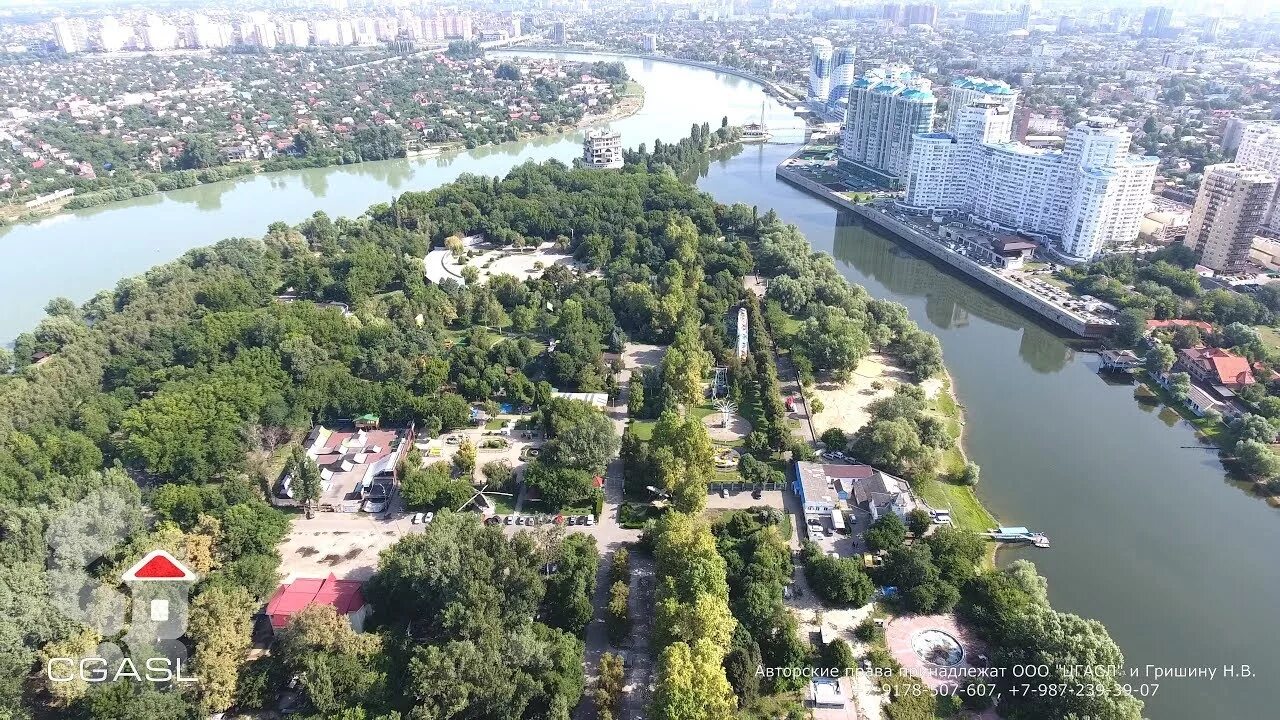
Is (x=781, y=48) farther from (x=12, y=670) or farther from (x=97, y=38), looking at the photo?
(x=12, y=670)

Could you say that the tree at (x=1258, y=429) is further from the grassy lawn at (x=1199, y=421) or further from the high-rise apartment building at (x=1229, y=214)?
the high-rise apartment building at (x=1229, y=214)

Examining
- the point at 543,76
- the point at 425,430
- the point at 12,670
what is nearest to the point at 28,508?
the point at 12,670

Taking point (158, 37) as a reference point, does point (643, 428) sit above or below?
below

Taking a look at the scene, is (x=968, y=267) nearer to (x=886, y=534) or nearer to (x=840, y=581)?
(x=886, y=534)

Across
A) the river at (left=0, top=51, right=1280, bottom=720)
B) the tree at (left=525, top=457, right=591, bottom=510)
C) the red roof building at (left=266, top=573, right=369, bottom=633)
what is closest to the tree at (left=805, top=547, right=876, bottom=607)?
the river at (left=0, top=51, right=1280, bottom=720)

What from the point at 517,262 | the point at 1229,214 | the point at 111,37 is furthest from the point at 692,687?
the point at 111,37

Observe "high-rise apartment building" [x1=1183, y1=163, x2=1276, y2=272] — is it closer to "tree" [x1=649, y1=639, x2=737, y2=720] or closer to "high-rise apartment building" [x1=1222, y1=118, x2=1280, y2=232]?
"high-rise apartment building" [x1=1222, y1=118, x2=1280, y2=232]
